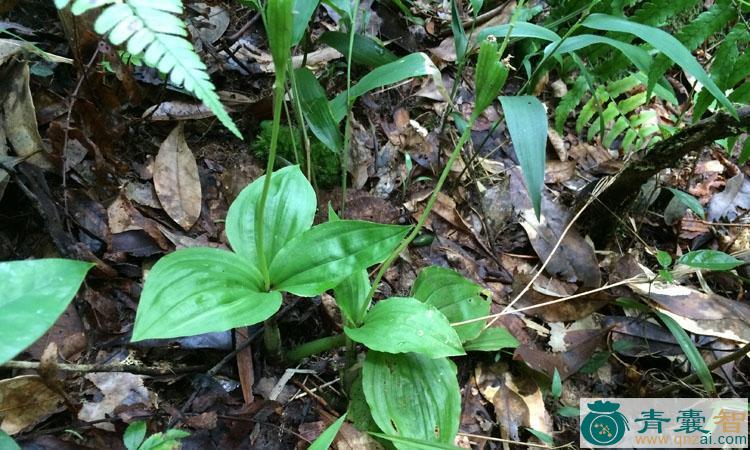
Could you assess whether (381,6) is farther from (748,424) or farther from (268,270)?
(748,424)

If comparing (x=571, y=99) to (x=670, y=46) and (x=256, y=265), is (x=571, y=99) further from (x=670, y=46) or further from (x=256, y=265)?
(x=256, y=265)

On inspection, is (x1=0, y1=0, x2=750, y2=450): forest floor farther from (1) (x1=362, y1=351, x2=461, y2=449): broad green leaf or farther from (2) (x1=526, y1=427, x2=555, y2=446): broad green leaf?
(1) (x1=362, y1=351, x2=461, y2=449): broad green leaf

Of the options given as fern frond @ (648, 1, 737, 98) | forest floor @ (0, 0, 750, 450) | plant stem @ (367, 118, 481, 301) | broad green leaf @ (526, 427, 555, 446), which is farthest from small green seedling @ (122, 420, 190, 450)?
fern frond @ (648, 1, 737, 98)

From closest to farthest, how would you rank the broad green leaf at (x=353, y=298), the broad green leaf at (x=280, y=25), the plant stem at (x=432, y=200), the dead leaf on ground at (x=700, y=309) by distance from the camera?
1. the broad green leaf at (x=280, y=25)
2. the plant stem at (x=432, y=200)
3. the broad green leaf at (x=353, y=298)
4. the dead leaf on ground at (x=700, y=309)

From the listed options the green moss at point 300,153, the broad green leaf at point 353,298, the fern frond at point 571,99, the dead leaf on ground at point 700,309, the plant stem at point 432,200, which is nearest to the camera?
the plant stem at point 432,200

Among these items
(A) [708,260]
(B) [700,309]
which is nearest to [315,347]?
(A) [708,260]

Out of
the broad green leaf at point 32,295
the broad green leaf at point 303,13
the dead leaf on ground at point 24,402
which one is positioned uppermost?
the broad green leaf at point 303,13

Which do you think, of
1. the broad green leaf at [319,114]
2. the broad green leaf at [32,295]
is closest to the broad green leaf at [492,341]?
the broad green leaf at [319,114]

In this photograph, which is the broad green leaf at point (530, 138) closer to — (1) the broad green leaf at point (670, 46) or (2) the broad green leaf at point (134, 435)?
(1) the broad green leaf at point (670, 46)
